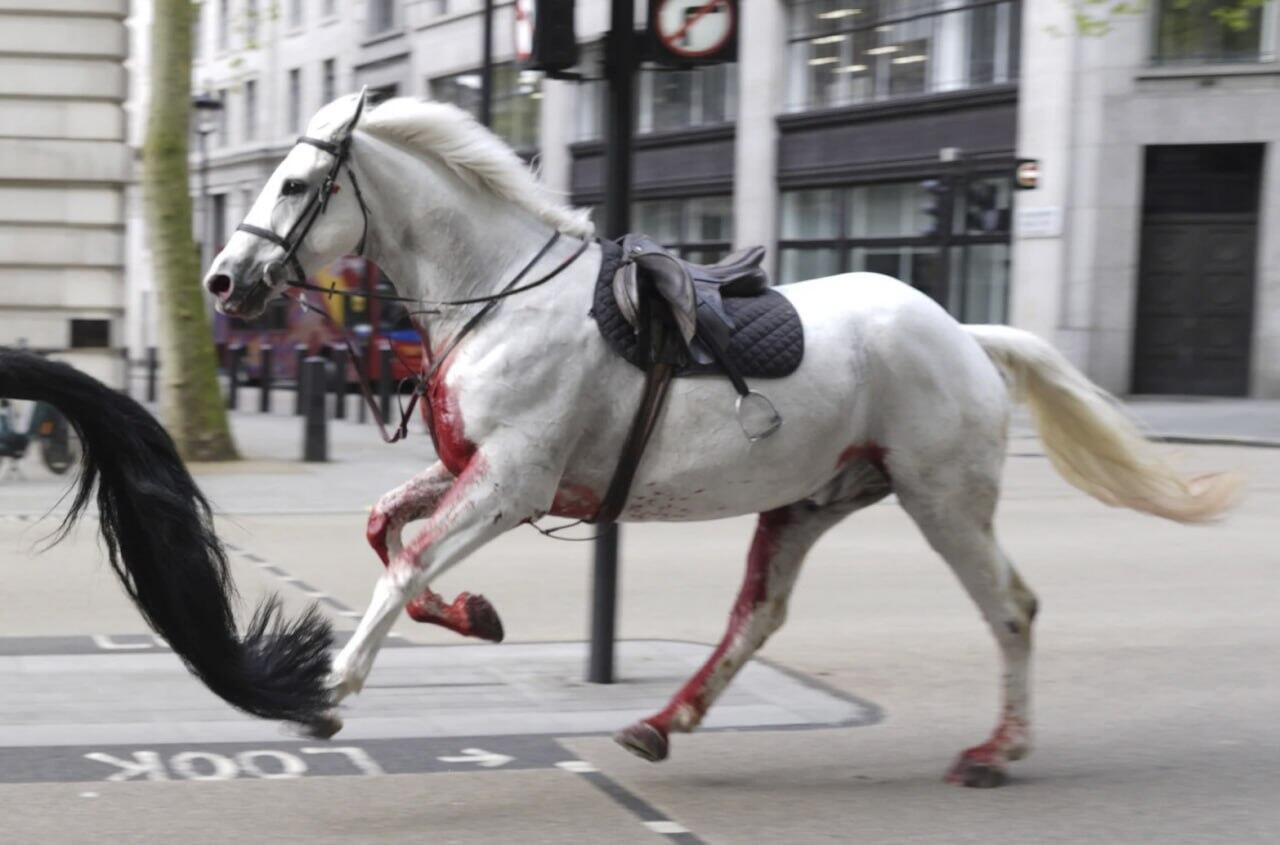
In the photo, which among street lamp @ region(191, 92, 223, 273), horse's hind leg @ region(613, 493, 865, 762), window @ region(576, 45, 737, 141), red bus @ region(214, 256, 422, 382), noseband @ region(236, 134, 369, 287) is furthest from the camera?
window @ region(576, 45, 737, 141)

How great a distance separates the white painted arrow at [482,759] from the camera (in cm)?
561

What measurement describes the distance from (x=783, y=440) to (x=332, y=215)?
1476 mm

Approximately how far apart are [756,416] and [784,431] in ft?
0.38

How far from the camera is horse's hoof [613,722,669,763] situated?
17.7ft

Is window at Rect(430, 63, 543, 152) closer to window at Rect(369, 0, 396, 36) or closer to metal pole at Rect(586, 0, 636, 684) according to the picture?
window at Rect(369, 0, 396, 36)

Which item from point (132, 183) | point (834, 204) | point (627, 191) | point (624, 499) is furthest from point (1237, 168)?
point (624, 499)

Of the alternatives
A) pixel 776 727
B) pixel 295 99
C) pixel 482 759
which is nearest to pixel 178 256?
pixel 776 727

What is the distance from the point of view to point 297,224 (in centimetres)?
510

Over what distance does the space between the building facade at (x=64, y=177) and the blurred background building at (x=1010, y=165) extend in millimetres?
3052

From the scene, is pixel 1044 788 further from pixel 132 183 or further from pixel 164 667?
pixel 132 183

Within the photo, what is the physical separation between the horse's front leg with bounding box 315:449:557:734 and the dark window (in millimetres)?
14060

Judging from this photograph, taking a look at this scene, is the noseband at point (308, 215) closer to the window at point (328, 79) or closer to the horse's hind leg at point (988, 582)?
the horse's hind leg at point (988, 582)

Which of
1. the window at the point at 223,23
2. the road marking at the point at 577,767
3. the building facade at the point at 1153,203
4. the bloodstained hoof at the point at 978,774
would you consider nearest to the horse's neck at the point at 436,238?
the road marking at the point at 577,767

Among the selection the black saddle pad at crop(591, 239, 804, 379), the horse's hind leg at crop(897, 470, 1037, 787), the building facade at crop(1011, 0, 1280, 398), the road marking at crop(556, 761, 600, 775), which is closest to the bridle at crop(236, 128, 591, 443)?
the black saddle pad at crop(591, 239, 804, 379)
